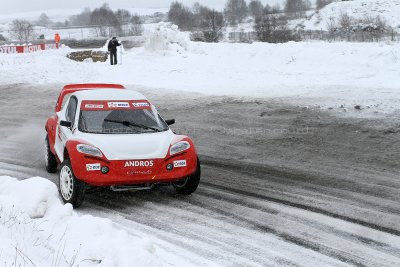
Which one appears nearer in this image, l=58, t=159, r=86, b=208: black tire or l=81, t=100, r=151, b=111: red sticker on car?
l=58, t=159, r=86, b=208: black tire

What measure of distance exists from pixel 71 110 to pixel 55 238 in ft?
11.9

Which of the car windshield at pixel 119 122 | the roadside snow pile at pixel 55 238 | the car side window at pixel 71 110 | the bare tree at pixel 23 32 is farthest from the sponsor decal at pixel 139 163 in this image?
the bare tree at pixel 23 32

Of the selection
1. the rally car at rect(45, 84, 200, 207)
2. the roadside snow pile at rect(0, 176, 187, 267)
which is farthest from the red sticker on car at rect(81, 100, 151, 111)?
the roadside snow pile at rect(0, 176, 187, 267)

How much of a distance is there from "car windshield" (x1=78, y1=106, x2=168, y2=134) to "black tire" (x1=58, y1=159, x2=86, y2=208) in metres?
0.76

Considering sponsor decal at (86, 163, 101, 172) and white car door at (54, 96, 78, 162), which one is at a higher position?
white car door at (54, 96, 78, 162)

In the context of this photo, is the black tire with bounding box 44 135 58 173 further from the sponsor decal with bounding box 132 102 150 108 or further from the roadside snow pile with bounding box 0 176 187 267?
the roadside snow pile with bounding box 0 176 187 267

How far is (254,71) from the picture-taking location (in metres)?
24.7

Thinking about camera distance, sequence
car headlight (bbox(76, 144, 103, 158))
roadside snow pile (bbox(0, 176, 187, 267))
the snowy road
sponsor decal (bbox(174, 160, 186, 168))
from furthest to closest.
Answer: sponsor decal (bbox(174, 160, 186, 168)), car headlight (bbox(76, 144, 103, 158)), the snowy road, roadside snow pile (bbox(0, 176, 187, 267))

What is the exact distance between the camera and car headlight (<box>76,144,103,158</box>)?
7250 millimetres

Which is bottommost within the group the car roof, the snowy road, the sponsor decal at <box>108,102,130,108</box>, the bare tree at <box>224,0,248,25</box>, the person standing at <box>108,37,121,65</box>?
the snowy road

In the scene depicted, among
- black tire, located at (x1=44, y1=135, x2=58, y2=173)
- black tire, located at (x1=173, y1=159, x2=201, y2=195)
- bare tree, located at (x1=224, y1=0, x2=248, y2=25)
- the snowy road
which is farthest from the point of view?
bare tree, located at (x1=224, y1=0, x2=248, y2=25)

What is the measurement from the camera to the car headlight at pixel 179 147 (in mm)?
7545

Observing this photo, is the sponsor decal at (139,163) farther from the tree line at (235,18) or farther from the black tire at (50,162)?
the tree line at (235,18)

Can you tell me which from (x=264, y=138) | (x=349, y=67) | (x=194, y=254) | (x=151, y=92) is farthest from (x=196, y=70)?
(x=194, y=254)
